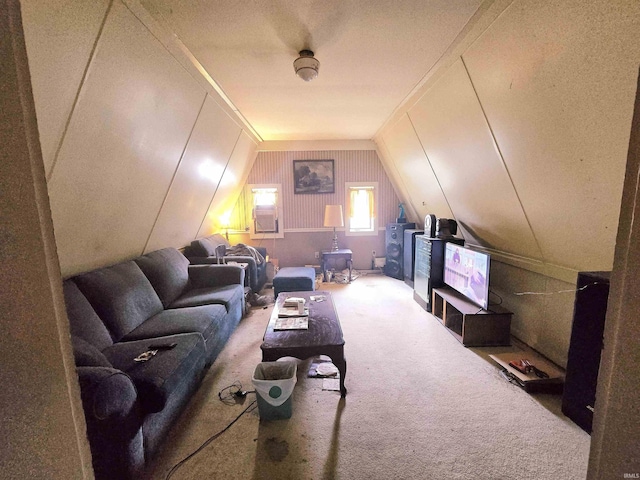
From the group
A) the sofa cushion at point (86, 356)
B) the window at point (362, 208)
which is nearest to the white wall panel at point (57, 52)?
the sofa cushion at point (86, 356)

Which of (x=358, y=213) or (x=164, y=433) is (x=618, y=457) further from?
(x=358, y=213)

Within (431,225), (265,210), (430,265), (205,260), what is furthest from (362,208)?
(205,260)

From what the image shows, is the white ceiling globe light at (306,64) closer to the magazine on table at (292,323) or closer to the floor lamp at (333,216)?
the magazine on table at (292,323)

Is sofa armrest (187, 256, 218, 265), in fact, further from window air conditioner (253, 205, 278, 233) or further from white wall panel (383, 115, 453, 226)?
white wall panel (383, 115, 453, 226)

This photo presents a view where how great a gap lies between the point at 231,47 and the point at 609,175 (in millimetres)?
2485

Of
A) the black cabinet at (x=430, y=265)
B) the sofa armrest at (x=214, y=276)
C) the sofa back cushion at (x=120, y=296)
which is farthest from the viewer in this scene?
the black cabinet at (x=430, y=265)

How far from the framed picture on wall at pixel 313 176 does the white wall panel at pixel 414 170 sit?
1.25m

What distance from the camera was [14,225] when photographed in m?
0.50

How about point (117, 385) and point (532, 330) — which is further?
point (532, 330)

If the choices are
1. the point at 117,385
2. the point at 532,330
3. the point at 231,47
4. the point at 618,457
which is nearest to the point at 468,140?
the point at 532,330

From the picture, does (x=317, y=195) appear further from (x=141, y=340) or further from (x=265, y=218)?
(x=141, y=340)

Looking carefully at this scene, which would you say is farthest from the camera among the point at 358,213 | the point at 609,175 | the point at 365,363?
the point at 358,213

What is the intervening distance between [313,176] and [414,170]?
78.8 inches

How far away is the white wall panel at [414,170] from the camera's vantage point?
3.57 m
